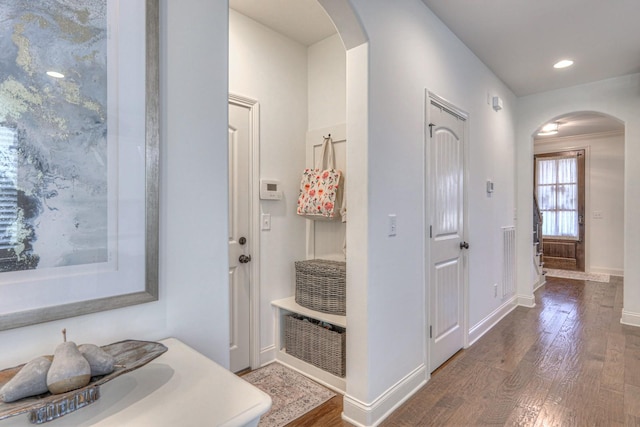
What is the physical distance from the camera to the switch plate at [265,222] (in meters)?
2.69

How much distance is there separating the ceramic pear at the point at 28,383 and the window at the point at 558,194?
8.00m

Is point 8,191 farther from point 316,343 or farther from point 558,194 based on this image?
point 558,194

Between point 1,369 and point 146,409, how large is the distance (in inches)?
14.4

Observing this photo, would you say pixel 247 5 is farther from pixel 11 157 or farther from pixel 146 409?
pixel 146 409

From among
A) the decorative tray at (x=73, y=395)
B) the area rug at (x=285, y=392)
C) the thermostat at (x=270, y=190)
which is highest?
the thermostat at (x=270, y=190)

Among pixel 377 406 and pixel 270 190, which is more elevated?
pixel 270 190

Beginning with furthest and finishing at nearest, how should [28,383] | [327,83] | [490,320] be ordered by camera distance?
[490,320] < [327,83] < [28,383]

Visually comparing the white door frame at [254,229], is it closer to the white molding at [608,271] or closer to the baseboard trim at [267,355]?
the baseboard trim at [267,355]

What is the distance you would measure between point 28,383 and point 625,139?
503 cm

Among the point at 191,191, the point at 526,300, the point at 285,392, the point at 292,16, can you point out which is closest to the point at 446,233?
the point at 285,392

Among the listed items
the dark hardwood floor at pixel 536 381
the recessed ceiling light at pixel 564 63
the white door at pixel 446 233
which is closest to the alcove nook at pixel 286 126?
the white door at pixel 446 233

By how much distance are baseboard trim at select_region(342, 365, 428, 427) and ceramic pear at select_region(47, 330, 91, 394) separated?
162cm

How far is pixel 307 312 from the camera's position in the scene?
2.57 metres

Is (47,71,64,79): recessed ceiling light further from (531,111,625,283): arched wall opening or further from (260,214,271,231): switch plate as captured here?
(531,111,625,283): arched wall opening
